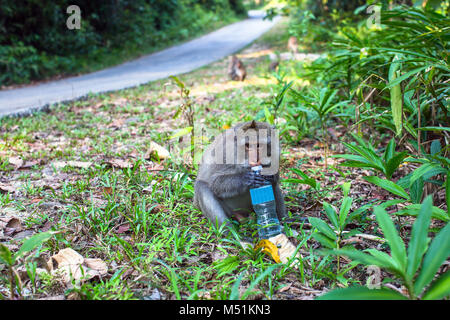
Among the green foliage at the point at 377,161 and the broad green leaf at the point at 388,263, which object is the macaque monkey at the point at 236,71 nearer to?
the green foliage at the point at 377,161

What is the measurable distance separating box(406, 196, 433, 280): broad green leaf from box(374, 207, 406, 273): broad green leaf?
0.09 feet

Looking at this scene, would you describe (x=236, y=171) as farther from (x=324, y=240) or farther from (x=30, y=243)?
(x=30, y=243)

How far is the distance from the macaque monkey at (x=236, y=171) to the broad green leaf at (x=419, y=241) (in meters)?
0.96

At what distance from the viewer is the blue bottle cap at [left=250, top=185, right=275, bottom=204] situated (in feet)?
7.54

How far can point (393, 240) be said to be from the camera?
1.57 metres

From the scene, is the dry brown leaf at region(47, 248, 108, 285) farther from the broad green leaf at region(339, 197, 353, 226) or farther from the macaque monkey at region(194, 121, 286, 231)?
the broad green leaf at region(339, 197, 353, 226)

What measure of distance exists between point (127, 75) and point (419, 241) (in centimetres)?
932

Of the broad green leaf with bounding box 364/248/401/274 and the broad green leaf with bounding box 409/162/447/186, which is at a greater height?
the broad green leaf with bounding box 409/162/447/186

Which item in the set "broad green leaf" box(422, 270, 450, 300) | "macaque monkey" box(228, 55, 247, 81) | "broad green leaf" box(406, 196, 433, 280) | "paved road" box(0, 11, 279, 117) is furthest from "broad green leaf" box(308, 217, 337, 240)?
"macaque monkey" box(228, 55, 247, 81)

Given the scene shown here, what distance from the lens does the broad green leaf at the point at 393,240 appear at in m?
1.52

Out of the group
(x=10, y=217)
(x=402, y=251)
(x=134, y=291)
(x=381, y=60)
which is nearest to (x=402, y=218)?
(x=402, y=251)

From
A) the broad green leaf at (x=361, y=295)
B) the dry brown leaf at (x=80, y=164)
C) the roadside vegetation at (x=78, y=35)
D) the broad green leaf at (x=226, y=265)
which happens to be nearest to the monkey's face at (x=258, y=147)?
the broad green leaf at (x=226, y=265)

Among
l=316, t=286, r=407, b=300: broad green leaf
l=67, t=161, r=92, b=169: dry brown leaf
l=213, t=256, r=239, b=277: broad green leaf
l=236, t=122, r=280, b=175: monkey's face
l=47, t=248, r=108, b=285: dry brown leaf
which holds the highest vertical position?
l=236, t=122, r=280, b=175: monkey's face
